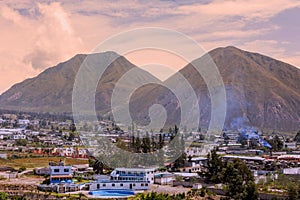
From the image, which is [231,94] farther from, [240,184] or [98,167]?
[240,184]

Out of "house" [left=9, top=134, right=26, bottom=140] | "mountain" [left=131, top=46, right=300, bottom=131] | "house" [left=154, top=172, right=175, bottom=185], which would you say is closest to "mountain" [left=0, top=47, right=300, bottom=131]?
"mountain" [left=131, top=46, right=300, bottom=131]

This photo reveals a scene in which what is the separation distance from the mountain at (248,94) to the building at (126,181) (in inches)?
2128

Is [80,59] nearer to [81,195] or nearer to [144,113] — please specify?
[144,113]

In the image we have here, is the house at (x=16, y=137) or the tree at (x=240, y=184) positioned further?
the house at (x=16, y=137)

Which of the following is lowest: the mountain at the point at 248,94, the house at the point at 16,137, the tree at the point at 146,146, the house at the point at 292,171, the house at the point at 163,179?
the house at the point at 163,179

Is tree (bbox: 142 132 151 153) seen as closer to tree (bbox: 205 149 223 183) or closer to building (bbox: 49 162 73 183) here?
building (bbox: 49 162 73 183)

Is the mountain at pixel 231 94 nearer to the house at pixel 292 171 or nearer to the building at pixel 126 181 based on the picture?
the house at pixel 292 171

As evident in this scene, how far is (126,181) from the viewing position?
75.6 feet

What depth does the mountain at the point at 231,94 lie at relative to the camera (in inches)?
3415

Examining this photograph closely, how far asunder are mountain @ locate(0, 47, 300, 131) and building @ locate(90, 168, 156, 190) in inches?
1265

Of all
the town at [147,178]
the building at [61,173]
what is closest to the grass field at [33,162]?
the town at [147,178]

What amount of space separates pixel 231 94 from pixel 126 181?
72.7 m

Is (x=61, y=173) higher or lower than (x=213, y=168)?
lower

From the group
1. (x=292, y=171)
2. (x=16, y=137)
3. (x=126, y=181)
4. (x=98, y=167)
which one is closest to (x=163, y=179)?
(x=126, y=181)
